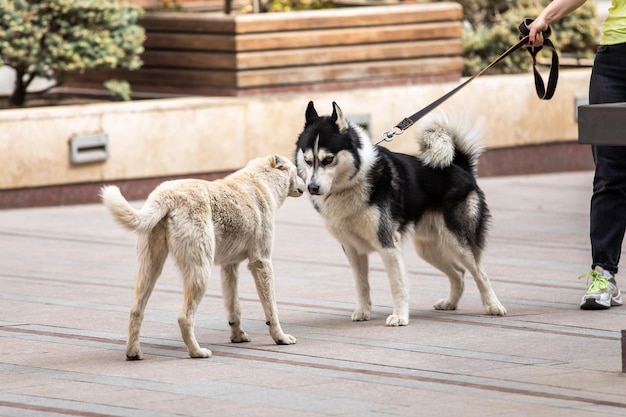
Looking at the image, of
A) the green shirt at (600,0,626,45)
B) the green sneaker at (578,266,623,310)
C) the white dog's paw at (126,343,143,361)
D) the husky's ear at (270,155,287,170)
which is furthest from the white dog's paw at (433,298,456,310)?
the white dog's paw at (126,343,143,361)

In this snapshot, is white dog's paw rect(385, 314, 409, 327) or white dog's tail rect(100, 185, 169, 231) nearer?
white dog's tail rect(100, 185, 169, 231)

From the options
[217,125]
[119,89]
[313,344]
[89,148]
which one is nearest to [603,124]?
[313,344]

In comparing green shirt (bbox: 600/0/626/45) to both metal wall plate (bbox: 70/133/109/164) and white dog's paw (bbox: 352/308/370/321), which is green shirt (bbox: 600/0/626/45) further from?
metal wall plate (bbox: 70/133/109/164)

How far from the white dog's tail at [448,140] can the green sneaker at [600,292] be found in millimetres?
1036

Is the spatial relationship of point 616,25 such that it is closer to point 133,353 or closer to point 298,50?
point 133,353

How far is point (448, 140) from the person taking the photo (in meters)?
8.02

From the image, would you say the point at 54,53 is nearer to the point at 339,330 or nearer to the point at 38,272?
the point at 38,272

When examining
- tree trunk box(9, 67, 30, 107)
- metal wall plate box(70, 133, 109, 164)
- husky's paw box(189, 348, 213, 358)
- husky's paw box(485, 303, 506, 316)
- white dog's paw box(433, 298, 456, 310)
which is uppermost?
tree trunk box(9, 67, 30, 107)

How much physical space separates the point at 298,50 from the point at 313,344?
7.31m

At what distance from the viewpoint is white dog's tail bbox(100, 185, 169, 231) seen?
6.30m

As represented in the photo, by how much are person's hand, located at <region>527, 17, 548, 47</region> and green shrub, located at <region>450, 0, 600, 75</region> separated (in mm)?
7777

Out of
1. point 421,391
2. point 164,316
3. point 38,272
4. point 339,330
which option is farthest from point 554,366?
point 38,272

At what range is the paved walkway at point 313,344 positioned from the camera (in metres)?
5.71

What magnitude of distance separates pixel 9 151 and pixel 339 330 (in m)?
5.79
